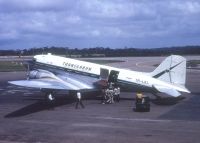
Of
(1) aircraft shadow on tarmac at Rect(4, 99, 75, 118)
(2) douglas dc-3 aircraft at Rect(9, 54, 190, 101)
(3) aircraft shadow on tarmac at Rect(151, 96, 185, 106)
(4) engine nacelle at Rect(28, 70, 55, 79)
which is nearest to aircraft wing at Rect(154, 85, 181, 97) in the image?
(2) douglas dc-3 aircraft at Rect(9, 54, 190, 101)

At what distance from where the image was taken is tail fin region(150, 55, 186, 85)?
33.1m

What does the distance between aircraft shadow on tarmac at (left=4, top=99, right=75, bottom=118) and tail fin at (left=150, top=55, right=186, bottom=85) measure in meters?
8.05

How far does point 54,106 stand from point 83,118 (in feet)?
21.5

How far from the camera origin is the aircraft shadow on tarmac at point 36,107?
27.8 metres

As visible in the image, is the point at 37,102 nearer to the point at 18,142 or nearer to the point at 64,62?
the point at 64,62

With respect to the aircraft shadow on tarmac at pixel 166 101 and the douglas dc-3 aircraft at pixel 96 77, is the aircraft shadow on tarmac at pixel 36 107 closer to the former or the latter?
the douglas dc-3 aircraft at pixel 96 77

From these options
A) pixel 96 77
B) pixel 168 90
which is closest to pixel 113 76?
pixel 96 77

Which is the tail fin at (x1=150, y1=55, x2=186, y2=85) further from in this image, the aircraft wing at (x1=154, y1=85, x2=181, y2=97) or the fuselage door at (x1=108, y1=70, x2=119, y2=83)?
the fuselage door at (x1=108, y1=70, x2=119, y2=83)

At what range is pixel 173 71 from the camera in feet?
109

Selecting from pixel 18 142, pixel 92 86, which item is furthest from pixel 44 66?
pixel 18 142

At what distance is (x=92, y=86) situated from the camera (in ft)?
115

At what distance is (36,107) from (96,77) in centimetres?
650

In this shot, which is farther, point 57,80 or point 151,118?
point 57,80

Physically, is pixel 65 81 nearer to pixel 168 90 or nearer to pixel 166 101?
pixel 166 101
